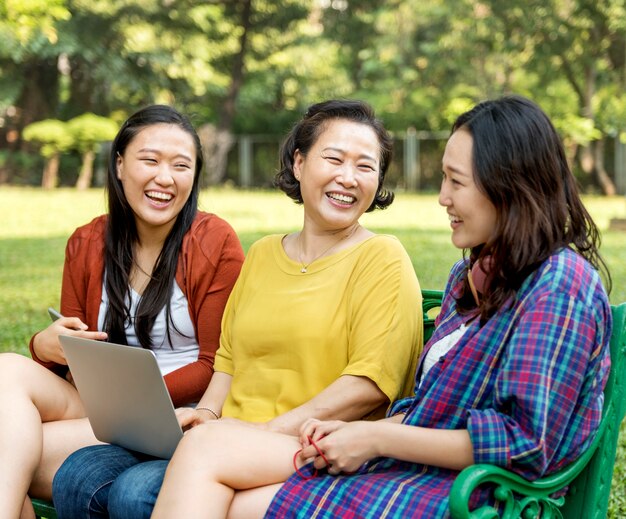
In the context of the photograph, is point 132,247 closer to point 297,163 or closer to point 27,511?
point 297,163

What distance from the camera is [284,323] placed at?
275cm

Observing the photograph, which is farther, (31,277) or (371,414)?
(31,277)

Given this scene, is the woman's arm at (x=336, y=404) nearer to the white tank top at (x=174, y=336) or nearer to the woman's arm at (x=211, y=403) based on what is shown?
the woman's arm at (x=211, y=403)

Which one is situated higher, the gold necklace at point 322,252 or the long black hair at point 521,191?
the long black hair at point 521,191

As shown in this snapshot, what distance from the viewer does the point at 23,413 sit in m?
2.76

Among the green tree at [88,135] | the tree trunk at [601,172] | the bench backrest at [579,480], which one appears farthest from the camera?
the green tree at [88,135]

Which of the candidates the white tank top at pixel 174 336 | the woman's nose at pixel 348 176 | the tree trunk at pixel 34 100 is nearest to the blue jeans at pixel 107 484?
the white tank top at pixel 174 336

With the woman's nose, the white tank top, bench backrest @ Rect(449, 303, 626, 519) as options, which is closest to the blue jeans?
the white tank top

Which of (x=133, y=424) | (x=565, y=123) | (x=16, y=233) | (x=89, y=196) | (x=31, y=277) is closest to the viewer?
(x=133, y=424)

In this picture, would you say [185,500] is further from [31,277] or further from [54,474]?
[31,277]

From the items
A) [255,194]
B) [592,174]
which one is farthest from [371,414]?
Result: [592,174]

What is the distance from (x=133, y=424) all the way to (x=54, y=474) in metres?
0.32

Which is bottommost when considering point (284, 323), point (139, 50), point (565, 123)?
point (284, 323)

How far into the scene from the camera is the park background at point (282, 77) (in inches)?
869
